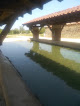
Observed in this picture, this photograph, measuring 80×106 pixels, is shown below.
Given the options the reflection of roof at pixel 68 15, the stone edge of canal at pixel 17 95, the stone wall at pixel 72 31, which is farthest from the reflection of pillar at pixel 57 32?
the stone edge of canal at pixel 17 95

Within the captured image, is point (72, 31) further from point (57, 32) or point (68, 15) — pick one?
point (68, 15)

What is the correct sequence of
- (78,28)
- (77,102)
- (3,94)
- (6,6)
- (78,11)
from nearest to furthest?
(3,94) < (77,102) < (6,6) < (78,11) < (78,28)

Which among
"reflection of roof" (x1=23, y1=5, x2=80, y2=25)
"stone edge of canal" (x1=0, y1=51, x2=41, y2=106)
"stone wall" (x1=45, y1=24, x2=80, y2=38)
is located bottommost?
"stone edge of canal" (x1=0, y1=51, x2=41, y2=106)

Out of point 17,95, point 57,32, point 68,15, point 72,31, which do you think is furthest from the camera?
point 72,31

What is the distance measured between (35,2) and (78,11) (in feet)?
21.6

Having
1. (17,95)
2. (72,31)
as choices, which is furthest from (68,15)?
(72,31)

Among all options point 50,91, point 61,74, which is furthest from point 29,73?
point 50,91

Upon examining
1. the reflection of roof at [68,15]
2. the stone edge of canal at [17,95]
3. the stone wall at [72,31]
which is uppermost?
the reflection of roof at [68,15]

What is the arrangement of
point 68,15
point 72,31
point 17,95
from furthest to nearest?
point 72,31 → point 68,15 → point 17,95

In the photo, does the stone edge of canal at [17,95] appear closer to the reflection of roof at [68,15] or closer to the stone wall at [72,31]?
the reflection of roof at [68,15]

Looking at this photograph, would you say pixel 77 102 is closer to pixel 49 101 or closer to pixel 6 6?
pixel 49 101

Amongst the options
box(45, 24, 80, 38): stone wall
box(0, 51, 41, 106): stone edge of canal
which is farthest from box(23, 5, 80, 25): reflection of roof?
box(45, 24, 80, 38): stone wall

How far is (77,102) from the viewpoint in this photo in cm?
359

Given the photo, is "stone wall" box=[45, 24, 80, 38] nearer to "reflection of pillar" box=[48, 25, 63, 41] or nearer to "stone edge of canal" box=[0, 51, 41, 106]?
"reflection of pillar" box=[48, 25, 63, 41]
